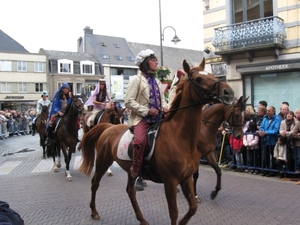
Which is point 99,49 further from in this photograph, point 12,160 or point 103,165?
point 103,165

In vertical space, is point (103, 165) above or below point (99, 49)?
below

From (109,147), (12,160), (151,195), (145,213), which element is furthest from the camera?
(12,160)

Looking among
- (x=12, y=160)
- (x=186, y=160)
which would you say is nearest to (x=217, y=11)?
(x=12, y=160)

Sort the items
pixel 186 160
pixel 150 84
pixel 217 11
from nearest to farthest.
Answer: pixel 186 160, pixel 150 84, pixel 217 11

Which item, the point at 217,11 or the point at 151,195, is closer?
the point at 151,195

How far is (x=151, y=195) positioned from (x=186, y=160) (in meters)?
3.21

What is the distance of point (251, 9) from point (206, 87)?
13587mm

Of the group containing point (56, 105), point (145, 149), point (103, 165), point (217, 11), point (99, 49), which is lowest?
point (103, 165)

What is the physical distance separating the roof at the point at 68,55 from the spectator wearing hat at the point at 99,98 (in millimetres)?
47031

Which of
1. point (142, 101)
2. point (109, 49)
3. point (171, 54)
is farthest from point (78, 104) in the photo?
point (171, 54)

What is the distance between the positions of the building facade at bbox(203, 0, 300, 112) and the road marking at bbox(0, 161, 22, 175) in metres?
10.8

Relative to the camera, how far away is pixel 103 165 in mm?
5648

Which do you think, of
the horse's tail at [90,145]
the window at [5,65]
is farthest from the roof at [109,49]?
the horse's tail at [90,145]

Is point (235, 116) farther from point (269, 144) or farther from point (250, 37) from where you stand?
point (250, 37)
